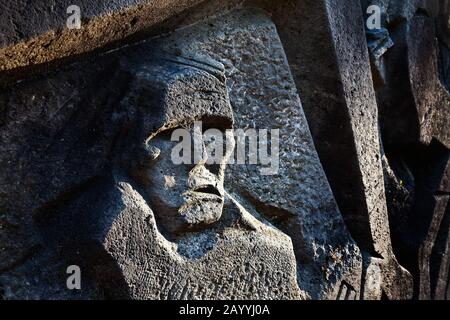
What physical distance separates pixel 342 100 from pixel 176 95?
0.52 meters

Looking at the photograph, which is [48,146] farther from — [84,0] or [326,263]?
[326,263]

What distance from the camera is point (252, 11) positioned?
172 cm

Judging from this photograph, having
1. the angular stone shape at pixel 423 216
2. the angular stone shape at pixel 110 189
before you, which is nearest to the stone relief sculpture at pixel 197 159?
the angular stone shape at pixel 110 189

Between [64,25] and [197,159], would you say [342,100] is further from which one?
[64,25]

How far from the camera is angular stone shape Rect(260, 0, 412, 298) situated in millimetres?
1753

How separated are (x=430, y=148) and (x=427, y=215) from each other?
0.23 metres

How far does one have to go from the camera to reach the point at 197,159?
1436mm

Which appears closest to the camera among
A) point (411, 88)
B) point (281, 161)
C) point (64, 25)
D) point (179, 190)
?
point (64, 25)

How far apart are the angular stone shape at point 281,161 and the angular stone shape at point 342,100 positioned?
0.26 ft

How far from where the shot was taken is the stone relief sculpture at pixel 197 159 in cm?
131

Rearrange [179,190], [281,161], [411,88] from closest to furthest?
[179,190] → [281,161] → [411,88]

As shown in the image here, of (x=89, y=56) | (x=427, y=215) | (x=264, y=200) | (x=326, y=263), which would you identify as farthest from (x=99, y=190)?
(x=427, y=215)

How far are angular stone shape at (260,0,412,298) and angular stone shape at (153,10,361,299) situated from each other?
79 mm

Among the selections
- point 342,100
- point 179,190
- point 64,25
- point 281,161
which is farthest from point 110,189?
point 342,100
